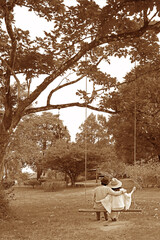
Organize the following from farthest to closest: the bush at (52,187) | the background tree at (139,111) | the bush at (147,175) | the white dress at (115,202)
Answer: the bush at (52,187), the bush at (147,175), the background tree at (139,111), the white dress at (115,202)

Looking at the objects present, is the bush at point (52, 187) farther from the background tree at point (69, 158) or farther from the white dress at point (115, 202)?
the white dress at point (115, 202)

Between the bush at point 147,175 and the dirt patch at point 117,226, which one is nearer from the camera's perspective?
the dirt patch at point 117,226

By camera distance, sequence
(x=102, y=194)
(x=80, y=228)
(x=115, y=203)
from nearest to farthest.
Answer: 1. (x=80, y=228)
2. (x=115, y=203)
3. (x=102, y=194)

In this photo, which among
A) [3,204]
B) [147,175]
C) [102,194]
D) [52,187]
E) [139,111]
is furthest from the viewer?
[52,187]

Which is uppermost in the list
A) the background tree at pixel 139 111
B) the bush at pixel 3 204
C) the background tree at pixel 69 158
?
the background tree at pixel 139 111

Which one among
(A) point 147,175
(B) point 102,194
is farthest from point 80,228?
(A) point 147,175

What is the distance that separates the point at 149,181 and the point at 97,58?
14.2 metres

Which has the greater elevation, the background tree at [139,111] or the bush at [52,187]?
the background tree at [139,111]

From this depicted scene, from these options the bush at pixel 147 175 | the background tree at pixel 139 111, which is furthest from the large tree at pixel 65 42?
the bush at pixel 147 175

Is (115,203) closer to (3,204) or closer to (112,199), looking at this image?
(112,199)

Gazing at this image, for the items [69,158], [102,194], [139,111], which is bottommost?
[102,194]

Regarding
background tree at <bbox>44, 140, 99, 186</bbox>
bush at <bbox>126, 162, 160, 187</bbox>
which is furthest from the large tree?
background tree at <bbox>44, 140, 99, 186</bbox>

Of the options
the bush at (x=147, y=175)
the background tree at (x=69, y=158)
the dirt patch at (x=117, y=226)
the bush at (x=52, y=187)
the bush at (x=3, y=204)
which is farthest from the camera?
the background tree at (x=69, y=158)

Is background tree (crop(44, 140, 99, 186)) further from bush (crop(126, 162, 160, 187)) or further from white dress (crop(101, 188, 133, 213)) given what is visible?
white dress (crop(101, 188, 133, 213))
